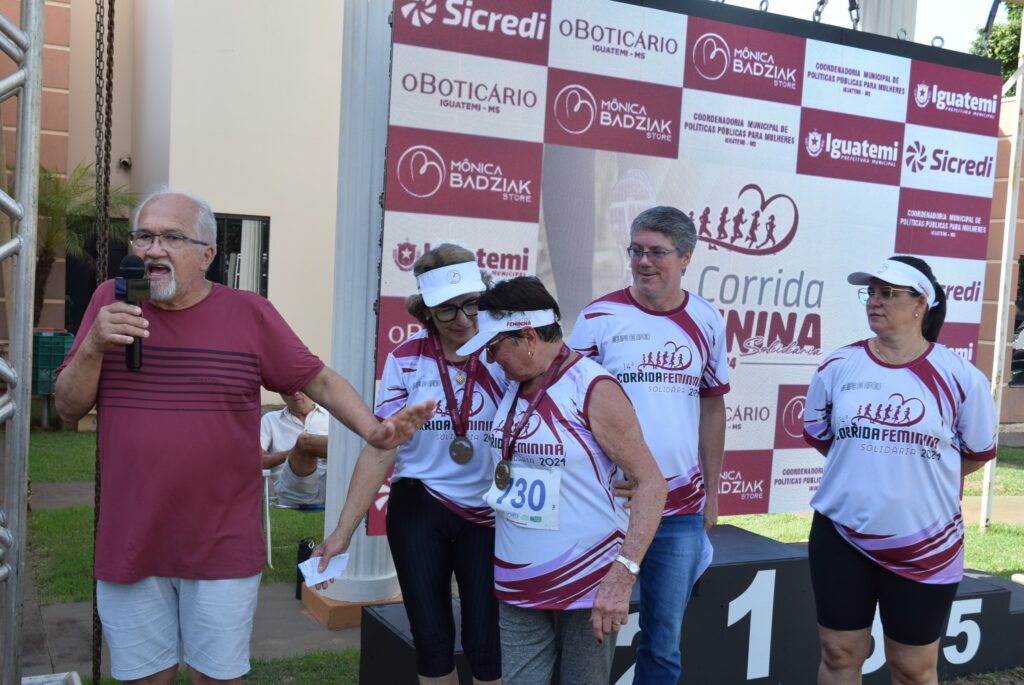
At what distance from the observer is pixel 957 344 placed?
238 inches

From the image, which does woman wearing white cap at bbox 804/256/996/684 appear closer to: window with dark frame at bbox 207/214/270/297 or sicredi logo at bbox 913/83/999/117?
sicredi logo at bbox 913/83/999/117

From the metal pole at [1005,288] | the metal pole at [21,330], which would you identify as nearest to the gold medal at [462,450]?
the metal pole at [21,330]

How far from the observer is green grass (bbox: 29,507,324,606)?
5371 mm

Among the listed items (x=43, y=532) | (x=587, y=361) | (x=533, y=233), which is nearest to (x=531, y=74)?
(x=533, y=233)

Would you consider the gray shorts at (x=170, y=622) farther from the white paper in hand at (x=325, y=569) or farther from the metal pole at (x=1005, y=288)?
the metal pole at (x=1005, y=288)

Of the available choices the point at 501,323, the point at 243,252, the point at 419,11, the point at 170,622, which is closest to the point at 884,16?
the point at 419,11

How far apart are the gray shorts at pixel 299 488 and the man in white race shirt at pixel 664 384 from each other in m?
2.89

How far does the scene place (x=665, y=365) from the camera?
3.13 meters

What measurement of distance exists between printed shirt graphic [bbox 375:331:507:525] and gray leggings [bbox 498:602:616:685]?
15.0 inches

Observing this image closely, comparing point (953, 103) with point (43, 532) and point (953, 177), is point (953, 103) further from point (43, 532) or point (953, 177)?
point (43, 532)

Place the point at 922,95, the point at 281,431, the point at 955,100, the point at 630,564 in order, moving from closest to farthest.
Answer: the point at 630,564 < the point at 922,95 < the point at 955,100 < the point at 281,431

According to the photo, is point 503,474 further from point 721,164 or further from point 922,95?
point 922,95

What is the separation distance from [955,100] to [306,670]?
192 inches

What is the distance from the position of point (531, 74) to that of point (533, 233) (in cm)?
75
